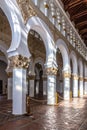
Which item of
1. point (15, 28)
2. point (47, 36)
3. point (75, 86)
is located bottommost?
point (75, 86)

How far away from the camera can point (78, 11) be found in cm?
1786

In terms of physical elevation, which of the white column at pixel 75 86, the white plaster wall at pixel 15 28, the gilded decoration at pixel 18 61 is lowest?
the white column at pixel 75 86

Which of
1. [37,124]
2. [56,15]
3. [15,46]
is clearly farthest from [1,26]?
[37,124]

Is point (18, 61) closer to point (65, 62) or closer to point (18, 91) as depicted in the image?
point (18, 91)

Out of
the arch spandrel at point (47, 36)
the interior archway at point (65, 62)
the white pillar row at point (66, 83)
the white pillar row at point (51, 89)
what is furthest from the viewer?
the white pillar row at point (66, 83)

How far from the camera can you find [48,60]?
11953 mm

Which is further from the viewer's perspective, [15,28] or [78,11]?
[78,11]

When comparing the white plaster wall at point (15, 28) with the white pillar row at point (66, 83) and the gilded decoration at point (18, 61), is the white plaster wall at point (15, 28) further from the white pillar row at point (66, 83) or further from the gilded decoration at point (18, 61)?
the white pillar row at point (66, 83)

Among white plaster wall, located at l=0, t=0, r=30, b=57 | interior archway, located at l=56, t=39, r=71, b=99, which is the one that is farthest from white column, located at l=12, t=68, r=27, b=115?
interior archway, located at l=56, t=39, r=71, b=99

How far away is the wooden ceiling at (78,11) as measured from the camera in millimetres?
15895

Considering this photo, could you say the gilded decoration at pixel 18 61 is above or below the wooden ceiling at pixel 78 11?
below

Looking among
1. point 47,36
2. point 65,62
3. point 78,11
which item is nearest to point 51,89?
point 47,36

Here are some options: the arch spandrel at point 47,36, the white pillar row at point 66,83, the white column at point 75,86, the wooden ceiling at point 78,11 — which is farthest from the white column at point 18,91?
the white column at point 75,86

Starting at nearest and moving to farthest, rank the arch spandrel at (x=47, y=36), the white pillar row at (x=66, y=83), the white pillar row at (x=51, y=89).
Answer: the arch spandrel at (x=47, y=36), the white pillar row at (x=51, y=89), the white pillar row at (x=66, y=83)
